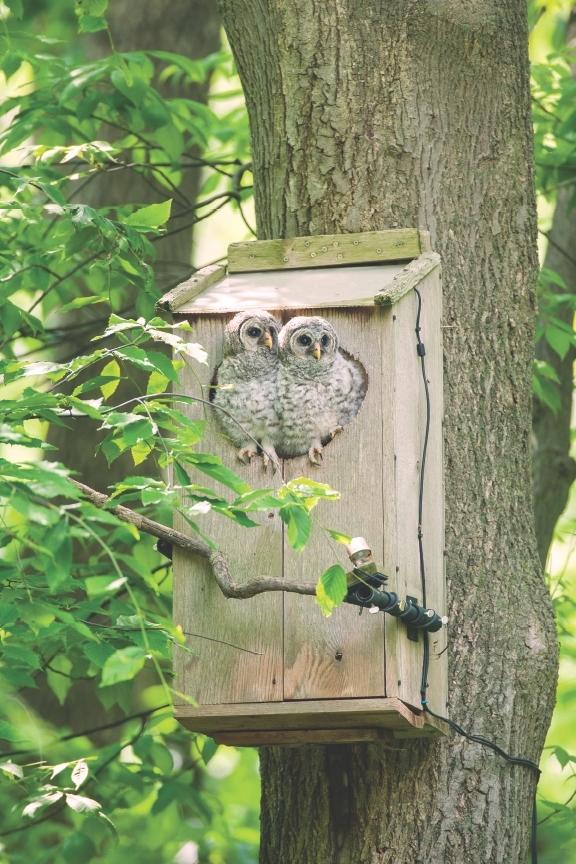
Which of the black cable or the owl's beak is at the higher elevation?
the owl's beak

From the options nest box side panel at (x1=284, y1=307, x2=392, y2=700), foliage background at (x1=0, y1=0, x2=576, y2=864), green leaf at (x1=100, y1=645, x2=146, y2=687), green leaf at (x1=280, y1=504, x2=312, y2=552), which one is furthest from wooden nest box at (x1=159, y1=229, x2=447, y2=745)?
green leaf at (x1=100, y1=645, x2=146, y2=687)

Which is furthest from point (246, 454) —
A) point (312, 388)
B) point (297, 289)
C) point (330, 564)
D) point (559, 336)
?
point (559, 336)

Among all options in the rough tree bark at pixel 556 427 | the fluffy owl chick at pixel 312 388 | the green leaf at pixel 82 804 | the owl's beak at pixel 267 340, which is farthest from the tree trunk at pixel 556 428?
the green leaf at pixel 82 804

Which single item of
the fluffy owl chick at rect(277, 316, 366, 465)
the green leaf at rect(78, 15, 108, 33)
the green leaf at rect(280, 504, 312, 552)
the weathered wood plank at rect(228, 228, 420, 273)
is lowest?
the green leaf at rect(280, 504, 312, 552)

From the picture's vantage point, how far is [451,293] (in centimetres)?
360

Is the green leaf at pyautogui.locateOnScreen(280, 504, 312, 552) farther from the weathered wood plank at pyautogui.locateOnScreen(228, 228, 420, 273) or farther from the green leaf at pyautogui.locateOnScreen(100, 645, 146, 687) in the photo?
the weathered wood plank at pyautogui.locateOnScreen(228, 228, 420, 273)

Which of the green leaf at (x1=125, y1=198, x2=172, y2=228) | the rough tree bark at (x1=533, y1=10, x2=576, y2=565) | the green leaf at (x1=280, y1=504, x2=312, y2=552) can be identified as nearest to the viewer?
the green leaf at (x1=280, y1=504, x2=312, y2=552)

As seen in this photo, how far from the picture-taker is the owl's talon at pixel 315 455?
121 inches

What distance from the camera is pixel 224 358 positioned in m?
3.19

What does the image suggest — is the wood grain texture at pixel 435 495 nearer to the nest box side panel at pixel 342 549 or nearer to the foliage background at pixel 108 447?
the nest box side panel at pixel 342 549

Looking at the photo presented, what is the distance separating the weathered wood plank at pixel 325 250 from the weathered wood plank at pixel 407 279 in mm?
52

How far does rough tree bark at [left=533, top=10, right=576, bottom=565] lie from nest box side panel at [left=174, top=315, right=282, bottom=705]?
185 centimetres

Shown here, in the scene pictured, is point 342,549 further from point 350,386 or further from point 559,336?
point 559,336

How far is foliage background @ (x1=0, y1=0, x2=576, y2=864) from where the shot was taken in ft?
8.75
